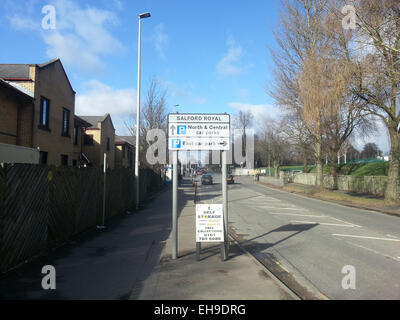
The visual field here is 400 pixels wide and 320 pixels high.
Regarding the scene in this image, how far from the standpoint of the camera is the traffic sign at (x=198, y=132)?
7.33m

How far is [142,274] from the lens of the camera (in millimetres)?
6070

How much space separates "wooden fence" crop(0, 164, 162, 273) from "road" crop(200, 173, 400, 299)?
4.72 meters

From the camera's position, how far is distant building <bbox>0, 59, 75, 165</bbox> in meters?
14.1

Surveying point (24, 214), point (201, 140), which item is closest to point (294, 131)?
point (201, 140)

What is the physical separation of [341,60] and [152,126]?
16950mm

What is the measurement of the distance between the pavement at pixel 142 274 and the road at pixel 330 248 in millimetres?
803

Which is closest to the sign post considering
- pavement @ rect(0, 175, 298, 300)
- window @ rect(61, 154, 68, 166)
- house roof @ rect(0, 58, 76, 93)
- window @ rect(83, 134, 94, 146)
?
pavement @ rect(0, 175, 298, 300)

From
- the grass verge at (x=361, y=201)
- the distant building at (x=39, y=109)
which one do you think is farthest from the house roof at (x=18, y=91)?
the grass verge at (x=361, y=201)

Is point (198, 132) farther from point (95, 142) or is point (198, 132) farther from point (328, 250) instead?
point (95, 142)

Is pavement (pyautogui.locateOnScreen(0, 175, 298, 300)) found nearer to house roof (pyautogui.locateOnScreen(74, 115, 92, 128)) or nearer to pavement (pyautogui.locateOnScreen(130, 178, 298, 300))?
pavement (pyautogui.locateOnScreen(130, 178, 298, 300))

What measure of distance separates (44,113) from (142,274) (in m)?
13.7

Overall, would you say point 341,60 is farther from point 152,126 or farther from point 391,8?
point 152,126

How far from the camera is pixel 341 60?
56.3 ft
